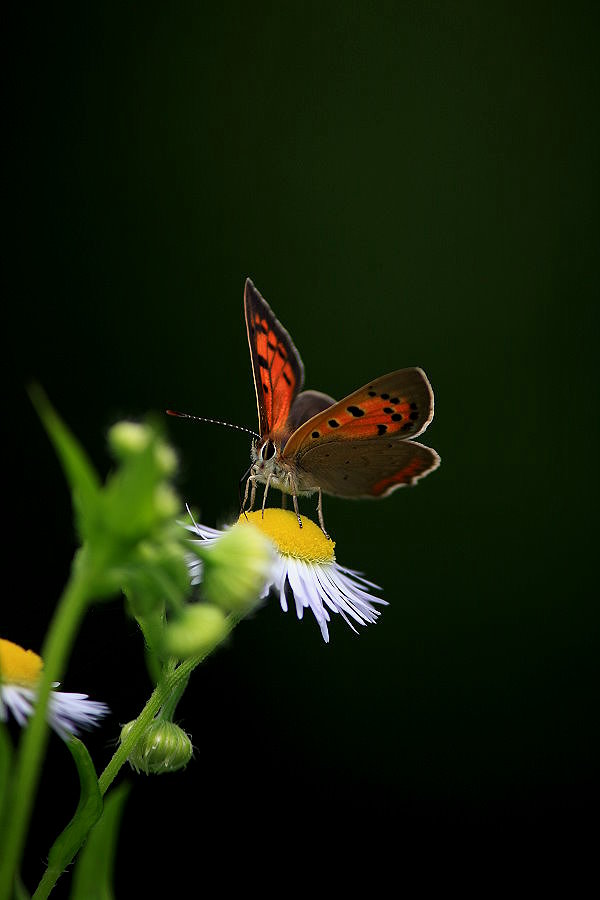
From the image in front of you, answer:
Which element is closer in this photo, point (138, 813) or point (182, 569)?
point (182, 569)

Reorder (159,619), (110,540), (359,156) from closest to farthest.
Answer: (110,540), (159,619), (359,156)

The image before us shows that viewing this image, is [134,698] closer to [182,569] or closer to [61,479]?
[61,479]

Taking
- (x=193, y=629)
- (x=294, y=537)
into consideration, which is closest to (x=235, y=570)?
(x=193, y=629)

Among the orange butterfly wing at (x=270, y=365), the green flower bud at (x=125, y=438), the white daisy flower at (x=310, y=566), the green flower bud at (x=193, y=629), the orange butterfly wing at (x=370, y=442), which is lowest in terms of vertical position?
the green flower bud at (x=193, y=629)

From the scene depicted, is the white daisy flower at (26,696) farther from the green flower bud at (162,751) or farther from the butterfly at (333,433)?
the butterfly at (333,433)

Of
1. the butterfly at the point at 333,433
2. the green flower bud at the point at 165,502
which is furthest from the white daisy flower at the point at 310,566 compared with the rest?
the green flower bud at the point at 165,502

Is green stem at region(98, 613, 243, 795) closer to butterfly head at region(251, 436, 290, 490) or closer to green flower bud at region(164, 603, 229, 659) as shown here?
green flower bud at region(164, 603, 229, 659)

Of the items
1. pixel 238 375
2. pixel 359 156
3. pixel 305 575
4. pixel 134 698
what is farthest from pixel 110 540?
pixel 359 156

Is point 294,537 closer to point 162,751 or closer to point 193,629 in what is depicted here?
point 162,751
